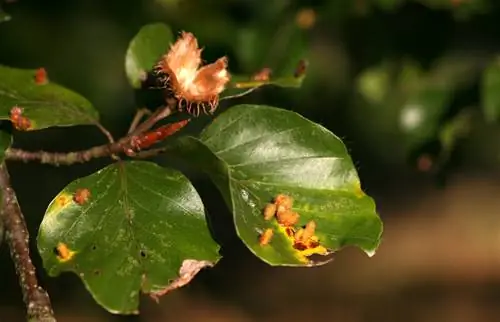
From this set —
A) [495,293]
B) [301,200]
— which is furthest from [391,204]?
[301,200]

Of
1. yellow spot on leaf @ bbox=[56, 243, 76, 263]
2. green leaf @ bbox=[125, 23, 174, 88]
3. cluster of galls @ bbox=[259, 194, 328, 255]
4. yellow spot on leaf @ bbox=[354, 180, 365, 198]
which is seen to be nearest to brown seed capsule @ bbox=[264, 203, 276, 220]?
cluster of galls @ bbox=[259, 194, 328, 255]

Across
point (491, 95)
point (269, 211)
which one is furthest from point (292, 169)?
point (491, 95)

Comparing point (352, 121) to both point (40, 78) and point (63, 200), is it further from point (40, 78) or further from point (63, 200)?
point (63, 200)

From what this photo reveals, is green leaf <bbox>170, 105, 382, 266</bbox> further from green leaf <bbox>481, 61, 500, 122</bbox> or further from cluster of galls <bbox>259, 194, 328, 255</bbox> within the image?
green leaf <bbox>481, 61, 500, 122</bbox>

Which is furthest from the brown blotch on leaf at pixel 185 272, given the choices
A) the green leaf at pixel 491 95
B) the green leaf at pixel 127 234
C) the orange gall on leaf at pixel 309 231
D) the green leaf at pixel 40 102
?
the green leaf at pixel 491 95

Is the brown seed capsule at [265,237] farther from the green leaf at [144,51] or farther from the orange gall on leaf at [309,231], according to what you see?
the green leaf at [144,51]

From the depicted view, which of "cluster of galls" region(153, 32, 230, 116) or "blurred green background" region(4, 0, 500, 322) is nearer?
"cluster of galls" region(153, 32, 230, 116)
